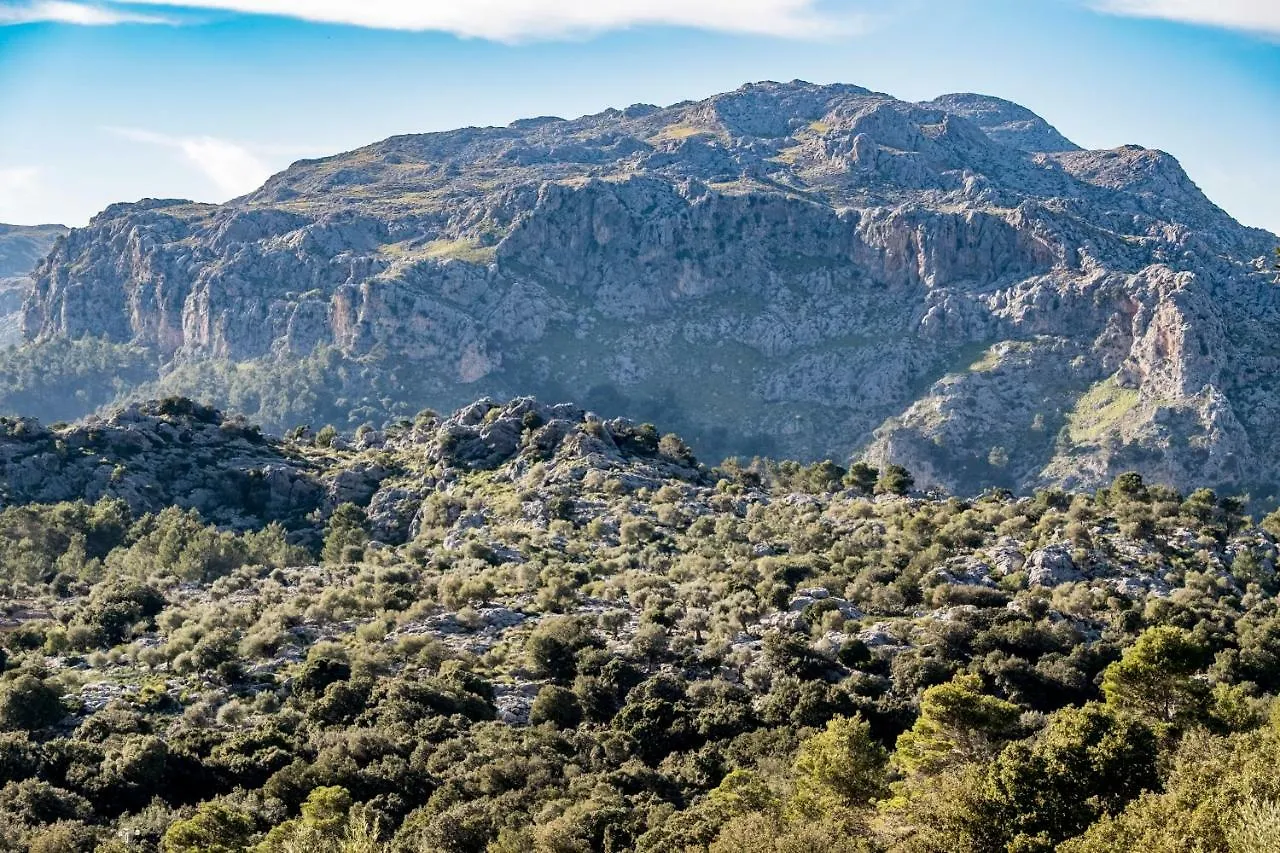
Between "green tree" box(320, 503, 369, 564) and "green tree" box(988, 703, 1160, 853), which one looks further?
"green tree" box(320, 503, 369, 564)

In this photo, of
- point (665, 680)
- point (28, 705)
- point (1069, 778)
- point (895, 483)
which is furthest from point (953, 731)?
point (895, 483)

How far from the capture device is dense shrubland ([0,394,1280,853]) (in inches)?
1716

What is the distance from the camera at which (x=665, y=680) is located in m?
65.5

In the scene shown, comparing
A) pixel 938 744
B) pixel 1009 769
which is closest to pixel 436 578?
pixel 938 744

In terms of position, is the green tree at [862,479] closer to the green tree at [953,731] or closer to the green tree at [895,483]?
Result: the green tree at [895,483]

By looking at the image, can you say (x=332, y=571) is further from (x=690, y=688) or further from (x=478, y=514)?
(x=690, y=688)

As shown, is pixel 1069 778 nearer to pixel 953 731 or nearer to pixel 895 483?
pixel 953 731

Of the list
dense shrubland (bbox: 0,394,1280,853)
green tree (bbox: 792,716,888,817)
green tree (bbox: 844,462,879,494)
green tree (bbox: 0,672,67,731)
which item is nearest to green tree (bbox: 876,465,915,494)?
green tree (bbox: 844,462,879,494)

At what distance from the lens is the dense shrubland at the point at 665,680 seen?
4359cm

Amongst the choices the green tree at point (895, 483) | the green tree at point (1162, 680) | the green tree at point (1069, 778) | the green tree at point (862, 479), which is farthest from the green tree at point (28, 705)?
the green tree at point (862, 479)

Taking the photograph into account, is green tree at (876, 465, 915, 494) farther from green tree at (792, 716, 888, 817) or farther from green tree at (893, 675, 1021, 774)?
green tree at (792, 716, 888, 817)

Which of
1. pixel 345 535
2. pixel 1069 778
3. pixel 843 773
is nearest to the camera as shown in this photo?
pixel 1069 778

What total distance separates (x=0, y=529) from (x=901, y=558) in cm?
8739

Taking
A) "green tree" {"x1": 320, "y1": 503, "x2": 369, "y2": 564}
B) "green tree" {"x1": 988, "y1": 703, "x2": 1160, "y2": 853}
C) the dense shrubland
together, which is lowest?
"green tree" {"x1": 320, "y1": 503, "x2": 369, "y2": 564}
